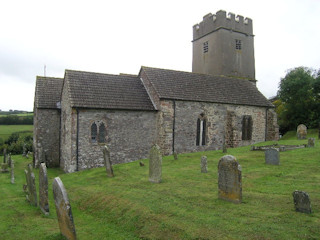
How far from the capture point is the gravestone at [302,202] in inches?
292

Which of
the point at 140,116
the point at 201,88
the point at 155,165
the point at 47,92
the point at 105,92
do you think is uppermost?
the point at 201,88

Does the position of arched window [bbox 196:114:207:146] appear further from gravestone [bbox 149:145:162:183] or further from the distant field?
the distant field

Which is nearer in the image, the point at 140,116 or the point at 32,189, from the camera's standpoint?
the point at 32,189

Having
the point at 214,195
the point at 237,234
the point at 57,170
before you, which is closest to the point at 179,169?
the point at 214,195

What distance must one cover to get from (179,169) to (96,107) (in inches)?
294

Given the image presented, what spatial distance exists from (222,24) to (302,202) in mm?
25949

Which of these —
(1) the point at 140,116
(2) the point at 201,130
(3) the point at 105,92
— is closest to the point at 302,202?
(1) the point at 140,116

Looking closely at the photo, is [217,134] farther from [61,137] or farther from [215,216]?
[215,216]

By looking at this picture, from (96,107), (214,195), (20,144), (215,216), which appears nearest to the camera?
(215,216)

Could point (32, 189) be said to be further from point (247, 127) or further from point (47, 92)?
point (247, 127)

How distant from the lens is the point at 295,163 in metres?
13.6

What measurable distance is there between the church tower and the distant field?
105 feet

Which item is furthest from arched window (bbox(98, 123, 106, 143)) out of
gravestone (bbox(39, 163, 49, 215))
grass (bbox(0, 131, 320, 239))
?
gravestone (bbox(39, 163, 49, 215))

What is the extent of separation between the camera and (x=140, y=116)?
2050 cm
